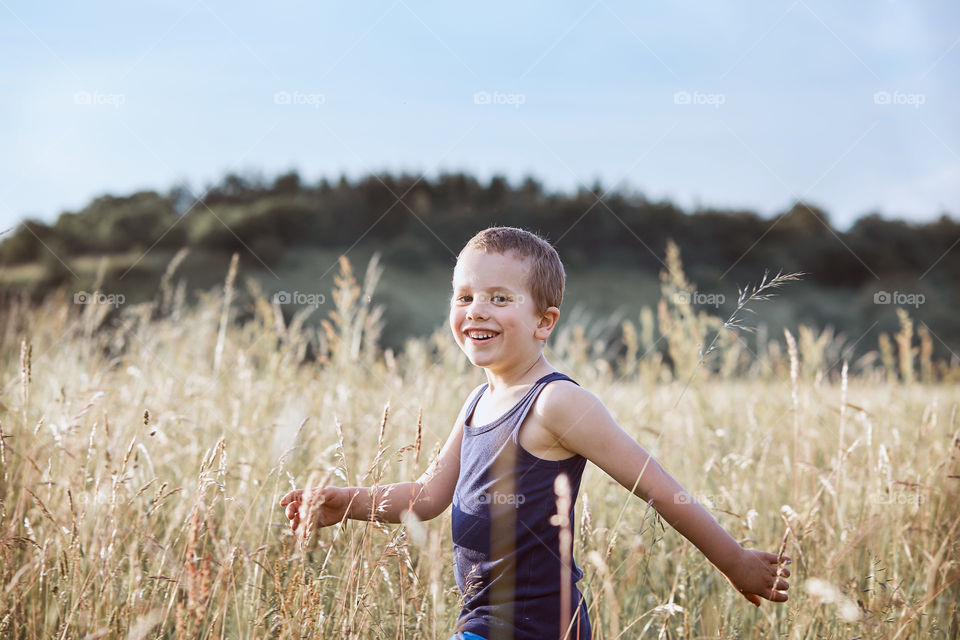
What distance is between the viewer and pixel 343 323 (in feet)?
A: 9.14

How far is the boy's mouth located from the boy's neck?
95mm

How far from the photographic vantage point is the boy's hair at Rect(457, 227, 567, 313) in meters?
1.59

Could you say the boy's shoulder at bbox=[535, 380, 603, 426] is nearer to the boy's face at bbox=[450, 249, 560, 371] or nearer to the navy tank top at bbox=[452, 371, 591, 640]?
the navy tank top at bbox=[452, 371, 591, 640]

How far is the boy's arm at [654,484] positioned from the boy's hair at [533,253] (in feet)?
0.92

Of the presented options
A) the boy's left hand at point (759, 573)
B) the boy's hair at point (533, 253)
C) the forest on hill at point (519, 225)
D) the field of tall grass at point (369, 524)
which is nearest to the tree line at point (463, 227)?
the forest on hill at point (519, 225)

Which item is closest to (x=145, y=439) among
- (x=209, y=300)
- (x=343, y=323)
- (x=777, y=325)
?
(x=343, y=323)

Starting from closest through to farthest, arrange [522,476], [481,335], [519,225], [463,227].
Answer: [522,476], [481,335], [463,227], [519,225]

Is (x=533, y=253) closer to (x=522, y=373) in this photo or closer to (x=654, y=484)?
(x=522, y=373)

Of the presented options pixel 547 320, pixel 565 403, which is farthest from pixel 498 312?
pixel 565 403

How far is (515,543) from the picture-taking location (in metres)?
1.45

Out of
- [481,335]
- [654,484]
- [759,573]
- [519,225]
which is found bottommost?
[759,573]

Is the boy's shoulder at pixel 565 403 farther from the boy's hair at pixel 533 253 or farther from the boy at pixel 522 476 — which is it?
the boy's hair at pixel 533 253

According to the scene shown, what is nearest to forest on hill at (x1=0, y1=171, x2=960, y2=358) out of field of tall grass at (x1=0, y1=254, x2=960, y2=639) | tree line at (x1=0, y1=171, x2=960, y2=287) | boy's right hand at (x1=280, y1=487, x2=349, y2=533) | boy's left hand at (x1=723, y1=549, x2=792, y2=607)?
tree line at (x1=0, y1=171, x2=960, y2=287)

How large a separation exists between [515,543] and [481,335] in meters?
0.46
